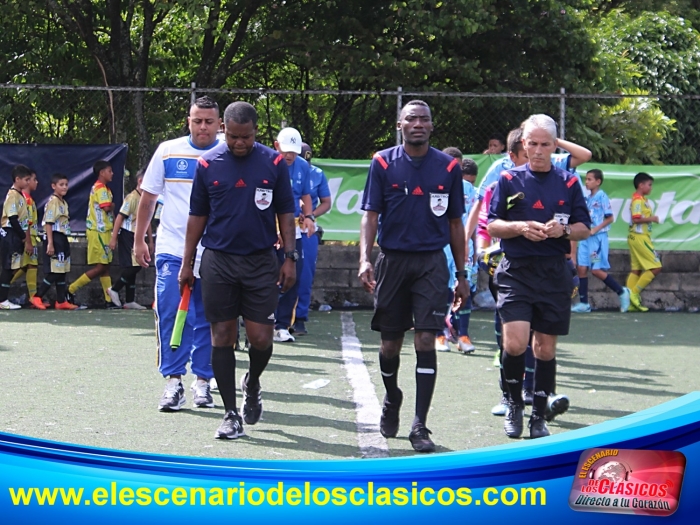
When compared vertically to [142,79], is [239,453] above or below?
below

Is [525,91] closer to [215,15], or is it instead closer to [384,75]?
[384,75]

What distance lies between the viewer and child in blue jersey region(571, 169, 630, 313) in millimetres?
15109

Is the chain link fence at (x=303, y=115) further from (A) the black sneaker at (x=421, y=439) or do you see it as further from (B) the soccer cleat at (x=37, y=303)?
(A) the black sneaker at (x=421, y=439)

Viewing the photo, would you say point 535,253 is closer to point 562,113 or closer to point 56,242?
point 562,113

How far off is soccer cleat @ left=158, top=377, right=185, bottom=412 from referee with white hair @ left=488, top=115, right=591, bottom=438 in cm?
214

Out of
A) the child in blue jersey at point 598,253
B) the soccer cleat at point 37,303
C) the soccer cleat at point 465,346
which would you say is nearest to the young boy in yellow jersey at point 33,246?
the soccer cleat at point 37,303

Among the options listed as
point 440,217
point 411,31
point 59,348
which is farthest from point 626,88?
point 440,217

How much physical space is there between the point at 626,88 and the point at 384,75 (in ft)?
20.3

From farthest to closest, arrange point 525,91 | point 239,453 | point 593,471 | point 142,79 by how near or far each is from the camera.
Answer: point 142,79 → point 525,91 → point 239,453 → point 593,471

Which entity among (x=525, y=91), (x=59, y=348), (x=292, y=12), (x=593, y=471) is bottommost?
(x=59, y=348)

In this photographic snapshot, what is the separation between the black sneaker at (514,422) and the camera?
6.47m

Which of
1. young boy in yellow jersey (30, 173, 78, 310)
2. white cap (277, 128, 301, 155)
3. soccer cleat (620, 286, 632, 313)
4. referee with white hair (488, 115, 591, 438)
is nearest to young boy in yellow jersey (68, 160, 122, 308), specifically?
young boy in yellow jersey (30, 173, 78, 310)

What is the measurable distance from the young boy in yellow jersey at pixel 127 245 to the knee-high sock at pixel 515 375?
8.88 meters

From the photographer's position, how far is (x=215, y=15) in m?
16.1
